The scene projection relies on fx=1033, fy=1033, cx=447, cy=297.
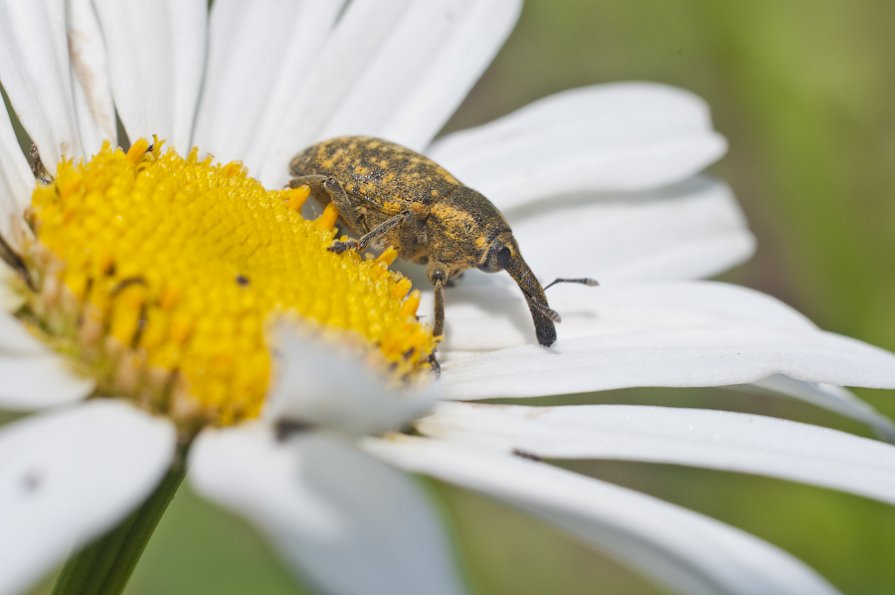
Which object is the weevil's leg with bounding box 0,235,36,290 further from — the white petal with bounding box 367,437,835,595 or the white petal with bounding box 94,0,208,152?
the white petal with bounding box 367,437,835,595

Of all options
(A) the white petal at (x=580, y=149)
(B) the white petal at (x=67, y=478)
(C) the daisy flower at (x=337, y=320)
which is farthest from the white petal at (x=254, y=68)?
(B) the white petal at (x=67, y=478)

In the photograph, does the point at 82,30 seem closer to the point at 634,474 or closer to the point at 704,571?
the point at 704,571

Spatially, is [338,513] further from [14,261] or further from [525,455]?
[14,261]

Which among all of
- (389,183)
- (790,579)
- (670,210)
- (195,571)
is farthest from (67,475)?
(670,210)

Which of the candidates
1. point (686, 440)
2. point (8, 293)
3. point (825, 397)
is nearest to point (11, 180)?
point (8, 293)

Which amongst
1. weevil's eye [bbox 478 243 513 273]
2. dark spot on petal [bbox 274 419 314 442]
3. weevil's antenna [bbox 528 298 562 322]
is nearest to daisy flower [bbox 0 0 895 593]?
dark spot on petal [bbox 274 419 314 442]
